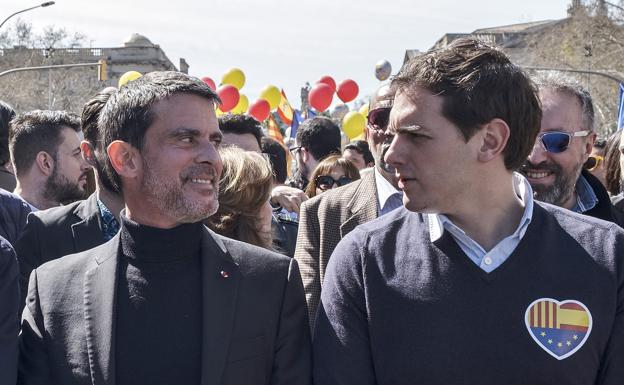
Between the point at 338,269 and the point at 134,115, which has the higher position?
the point at 134,115

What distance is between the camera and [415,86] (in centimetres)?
280

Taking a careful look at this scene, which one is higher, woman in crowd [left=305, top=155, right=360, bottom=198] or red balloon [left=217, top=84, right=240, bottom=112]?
woman in crowd [left=305, top=155, right=360, bottom=198]

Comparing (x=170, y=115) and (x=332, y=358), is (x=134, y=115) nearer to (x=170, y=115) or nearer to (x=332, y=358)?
(x=170, y=115)

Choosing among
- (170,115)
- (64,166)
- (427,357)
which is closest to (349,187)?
(170,115)

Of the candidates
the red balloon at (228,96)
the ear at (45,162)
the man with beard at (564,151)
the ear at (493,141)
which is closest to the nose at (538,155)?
the man with beard at (564,151)

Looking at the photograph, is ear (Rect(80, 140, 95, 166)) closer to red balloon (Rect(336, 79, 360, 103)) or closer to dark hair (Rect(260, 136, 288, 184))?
dark hair (Rect(260, 136, 288, 184))

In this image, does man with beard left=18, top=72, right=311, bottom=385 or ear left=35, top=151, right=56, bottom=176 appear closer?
man with beard left=18, top=72, right=311, bottom=385

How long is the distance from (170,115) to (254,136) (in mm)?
3043

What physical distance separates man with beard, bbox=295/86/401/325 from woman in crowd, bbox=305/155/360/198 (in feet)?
7.63

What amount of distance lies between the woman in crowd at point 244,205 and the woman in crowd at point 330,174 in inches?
88.5

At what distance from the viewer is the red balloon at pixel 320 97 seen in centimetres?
1378

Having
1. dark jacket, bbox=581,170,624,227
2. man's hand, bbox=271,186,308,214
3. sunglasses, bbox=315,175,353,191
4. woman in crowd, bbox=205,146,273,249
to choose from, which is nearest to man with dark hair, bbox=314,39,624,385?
woman in crowd, bbox=205,146,273,249

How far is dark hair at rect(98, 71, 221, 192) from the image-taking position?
9.91ft

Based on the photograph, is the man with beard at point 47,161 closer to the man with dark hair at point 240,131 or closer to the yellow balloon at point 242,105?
the man with dark hair at point 240,131
